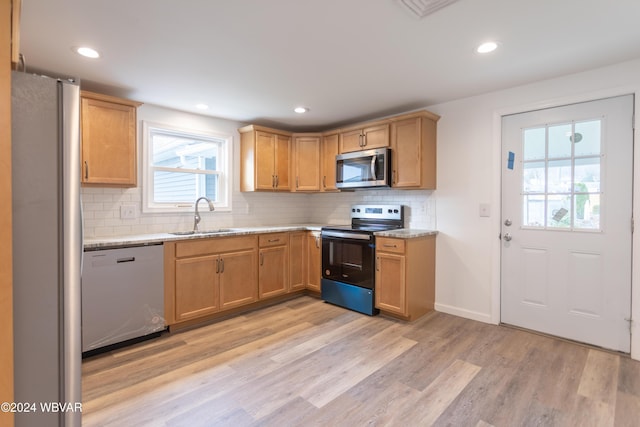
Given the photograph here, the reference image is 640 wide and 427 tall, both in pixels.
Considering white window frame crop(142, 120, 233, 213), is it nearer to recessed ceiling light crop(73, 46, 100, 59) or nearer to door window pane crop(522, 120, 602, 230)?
recessed ceiling light crop(73, 46, 100, 59)

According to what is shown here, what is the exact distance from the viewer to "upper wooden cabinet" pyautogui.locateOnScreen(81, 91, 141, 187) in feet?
8.75

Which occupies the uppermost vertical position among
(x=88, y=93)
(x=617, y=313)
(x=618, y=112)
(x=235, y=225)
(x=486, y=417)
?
(x=88, y=93)

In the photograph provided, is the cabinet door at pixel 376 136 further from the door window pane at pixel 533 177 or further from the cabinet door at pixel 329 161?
the door window pane at pixel 533 177

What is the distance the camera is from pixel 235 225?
13.3 ft

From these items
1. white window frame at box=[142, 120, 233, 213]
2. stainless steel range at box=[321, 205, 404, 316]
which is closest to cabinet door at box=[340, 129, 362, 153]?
stainless steel range at box=[321, 205, 404, 316]

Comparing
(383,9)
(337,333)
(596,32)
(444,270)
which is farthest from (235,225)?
(596,32)

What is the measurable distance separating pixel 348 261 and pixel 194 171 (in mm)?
2121

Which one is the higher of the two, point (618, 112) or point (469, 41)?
point (469, 41)

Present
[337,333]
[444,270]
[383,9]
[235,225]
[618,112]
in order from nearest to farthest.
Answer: [383,9] < [618,112] < [337,333] < [444,270] < [235,225]

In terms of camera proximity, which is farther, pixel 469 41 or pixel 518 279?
pixel 518 279

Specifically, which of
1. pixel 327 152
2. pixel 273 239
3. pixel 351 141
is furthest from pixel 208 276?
pixel 351 141

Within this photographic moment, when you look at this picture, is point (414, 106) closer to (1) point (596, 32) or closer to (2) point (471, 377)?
(1) point (596, 32)

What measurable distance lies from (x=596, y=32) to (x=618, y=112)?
0.84 m

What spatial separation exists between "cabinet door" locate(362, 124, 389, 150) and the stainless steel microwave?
108mm
